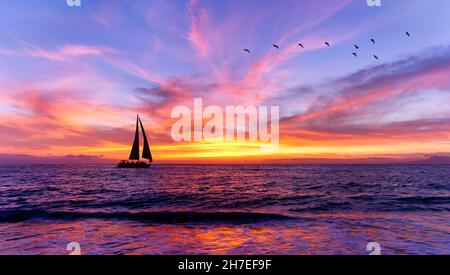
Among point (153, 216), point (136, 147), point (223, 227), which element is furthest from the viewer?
point (136, 147)

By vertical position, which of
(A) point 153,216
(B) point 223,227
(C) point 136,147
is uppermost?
(C) point 136,147

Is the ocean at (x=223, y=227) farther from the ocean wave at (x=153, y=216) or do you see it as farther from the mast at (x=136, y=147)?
the mast at (x=136, y=147)

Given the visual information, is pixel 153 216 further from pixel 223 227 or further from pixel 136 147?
pixel 136 147

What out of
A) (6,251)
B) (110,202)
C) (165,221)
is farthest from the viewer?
(110,202)

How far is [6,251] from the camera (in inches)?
516

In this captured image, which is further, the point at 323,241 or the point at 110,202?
the point at 110,202

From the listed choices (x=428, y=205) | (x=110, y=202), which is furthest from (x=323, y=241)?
(x=110, y=202)

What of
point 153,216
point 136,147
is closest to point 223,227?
point 153,216

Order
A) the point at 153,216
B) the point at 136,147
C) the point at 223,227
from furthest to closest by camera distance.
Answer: the point at 136,147 → the point at 153,216 → the point at 223,227

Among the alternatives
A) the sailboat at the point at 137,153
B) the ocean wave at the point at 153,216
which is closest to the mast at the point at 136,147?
the sailboat at the point at 137,153

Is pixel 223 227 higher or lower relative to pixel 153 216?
higher

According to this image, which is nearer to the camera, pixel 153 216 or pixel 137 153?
pixel 153 216
